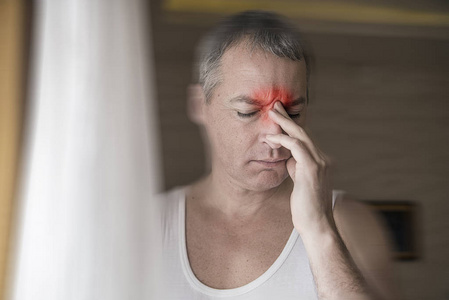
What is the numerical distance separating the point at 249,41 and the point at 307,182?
0.21 metres

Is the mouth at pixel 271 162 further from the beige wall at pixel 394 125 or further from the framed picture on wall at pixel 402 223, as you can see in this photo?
the framed picture on wall at pixel 402 223

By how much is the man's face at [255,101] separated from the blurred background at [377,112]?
99 centimetres

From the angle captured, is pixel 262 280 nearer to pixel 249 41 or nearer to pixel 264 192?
pixel 264 192

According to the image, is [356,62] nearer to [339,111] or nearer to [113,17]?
[339,111]

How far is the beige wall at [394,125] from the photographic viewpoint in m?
2.04

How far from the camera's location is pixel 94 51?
0.39 metres

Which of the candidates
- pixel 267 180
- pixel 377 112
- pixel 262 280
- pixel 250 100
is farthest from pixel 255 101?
pixel 377 112

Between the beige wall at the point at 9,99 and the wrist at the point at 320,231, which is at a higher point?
the beige wall at the point at 9,99

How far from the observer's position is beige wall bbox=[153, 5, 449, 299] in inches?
80.1

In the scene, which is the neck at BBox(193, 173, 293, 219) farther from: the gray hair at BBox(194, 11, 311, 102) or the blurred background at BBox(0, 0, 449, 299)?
the blurred background at BBox(0, 0, 449, 299)

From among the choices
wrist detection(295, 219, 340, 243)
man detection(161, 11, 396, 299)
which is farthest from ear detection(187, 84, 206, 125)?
wrist detection(295, 219, 340, 243)

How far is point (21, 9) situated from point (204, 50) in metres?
0.32

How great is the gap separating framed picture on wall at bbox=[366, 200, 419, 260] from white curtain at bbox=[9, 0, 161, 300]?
5.90ft

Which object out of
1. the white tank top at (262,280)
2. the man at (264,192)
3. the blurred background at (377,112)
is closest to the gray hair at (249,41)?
the man at (264,192)
